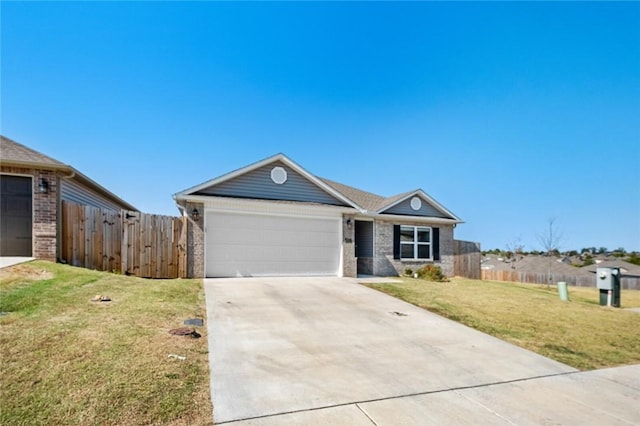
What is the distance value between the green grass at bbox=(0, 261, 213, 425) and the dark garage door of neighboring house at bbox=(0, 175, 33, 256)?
10.9ft

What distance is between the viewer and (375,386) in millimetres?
4188

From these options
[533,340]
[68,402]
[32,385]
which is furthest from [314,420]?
[533,340]

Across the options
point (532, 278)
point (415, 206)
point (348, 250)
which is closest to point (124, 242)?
point (348, 250)

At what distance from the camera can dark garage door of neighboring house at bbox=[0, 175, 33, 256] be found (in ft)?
33.1

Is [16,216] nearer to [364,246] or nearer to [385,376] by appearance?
[385,376]

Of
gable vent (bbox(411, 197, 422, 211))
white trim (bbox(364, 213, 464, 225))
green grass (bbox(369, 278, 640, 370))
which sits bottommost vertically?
green grass (bbox(369, 278, 640, 370))

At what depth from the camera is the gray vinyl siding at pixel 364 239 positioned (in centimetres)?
1692

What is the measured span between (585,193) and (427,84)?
18588 millimetres

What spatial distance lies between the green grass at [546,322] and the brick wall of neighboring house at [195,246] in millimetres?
6184

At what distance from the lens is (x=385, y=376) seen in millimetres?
4523

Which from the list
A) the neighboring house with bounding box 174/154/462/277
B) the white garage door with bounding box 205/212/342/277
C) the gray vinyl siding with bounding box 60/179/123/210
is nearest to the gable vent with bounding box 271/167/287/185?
the neighboring house with bounding box 174/154/462/277

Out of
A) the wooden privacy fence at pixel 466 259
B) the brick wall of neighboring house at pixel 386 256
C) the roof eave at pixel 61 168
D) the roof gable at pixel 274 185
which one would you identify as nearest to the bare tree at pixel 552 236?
the wooden privacy fence at pixel 466 259

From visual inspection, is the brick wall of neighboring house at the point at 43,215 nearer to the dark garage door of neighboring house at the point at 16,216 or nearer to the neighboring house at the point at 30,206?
the neighboring house at the point at 30,206

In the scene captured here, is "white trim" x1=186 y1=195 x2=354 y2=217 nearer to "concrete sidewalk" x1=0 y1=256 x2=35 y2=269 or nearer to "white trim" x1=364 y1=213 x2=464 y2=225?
"white trim" x1=364 y1=213 x2=464 y2=225
